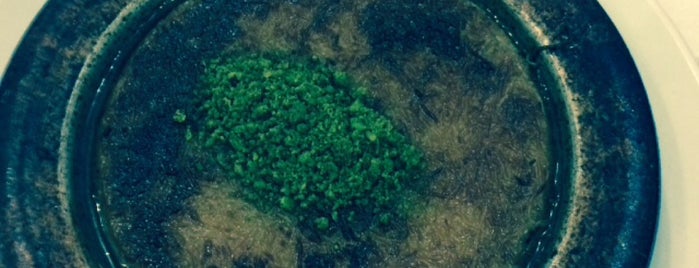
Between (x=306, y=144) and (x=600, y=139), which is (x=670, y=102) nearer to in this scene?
(x=600, y=139)

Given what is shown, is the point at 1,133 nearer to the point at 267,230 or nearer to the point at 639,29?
the point at 267,230

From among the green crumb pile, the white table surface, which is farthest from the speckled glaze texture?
the green crumb pile

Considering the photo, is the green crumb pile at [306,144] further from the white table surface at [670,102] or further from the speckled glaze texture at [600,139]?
the white table surface at [670,102]

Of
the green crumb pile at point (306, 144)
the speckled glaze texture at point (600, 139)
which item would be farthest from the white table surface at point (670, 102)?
the green crumb pile at point (306, 144)

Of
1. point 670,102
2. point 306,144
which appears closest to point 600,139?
point 670,102

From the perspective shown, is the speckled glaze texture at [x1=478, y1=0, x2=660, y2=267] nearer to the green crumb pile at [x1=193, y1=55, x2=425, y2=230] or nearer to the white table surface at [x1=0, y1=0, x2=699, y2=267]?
the white table surface at [x1=0, y1=0, x2=699, y2=267]
